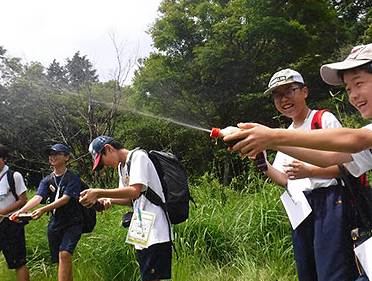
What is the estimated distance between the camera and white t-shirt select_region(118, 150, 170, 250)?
2.59m

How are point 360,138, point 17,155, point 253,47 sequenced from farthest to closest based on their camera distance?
point 17,155, point 253,47, point 360,138

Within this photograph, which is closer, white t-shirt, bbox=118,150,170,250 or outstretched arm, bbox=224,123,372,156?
outstretched arm, bbox=224,123,372,156

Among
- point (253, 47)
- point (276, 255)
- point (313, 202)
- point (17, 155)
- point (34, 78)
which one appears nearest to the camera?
point (313, 202)

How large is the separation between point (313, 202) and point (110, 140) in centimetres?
157

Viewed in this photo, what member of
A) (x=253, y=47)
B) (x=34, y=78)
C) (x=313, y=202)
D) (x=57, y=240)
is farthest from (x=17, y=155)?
(x=313, y=202)

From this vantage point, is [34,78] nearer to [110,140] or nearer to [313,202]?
[110,140]

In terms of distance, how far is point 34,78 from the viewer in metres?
11.5

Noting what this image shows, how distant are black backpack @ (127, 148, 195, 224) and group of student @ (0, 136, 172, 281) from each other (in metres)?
0.04

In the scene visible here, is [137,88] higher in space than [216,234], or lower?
higher

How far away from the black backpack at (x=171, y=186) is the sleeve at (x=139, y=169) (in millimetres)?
66

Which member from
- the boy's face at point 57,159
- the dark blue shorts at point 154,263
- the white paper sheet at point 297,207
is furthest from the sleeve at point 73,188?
the white paper sheet at point 297,207

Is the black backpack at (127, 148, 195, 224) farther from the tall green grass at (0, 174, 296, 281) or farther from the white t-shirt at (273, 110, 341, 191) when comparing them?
the tall green grass at (0, 174, 296, 281)

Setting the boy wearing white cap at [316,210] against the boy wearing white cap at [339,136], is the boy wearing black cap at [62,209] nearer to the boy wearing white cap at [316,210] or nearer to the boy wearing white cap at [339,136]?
the boy wearing white cap at [316,210]

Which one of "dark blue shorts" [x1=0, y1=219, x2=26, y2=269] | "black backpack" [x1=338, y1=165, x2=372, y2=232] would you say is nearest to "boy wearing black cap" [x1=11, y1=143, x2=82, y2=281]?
"dark blue shorts" [x1=0, y1=219, x2=26, y2=269]
